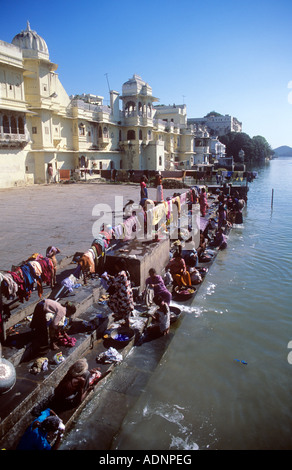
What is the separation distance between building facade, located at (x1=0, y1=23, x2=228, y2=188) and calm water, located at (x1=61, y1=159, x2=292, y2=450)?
21680mm

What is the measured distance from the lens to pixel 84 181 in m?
31.1

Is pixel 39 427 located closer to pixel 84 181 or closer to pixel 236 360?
pixel 236 360

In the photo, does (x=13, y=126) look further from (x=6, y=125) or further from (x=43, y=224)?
(x=43, y=224)

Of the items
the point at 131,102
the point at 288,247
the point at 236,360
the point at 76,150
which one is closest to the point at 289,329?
the point at 236,360

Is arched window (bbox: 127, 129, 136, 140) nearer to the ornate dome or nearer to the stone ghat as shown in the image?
the ornate dome

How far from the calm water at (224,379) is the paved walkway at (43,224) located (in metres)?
4.25

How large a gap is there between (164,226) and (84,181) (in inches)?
806

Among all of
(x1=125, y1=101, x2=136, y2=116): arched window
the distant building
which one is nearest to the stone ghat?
(x1=125, y1=101, x2=136, y2=116): arched window

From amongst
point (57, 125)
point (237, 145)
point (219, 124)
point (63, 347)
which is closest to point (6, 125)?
point (57, 125)

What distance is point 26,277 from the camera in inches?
230

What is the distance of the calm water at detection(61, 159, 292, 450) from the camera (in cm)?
447

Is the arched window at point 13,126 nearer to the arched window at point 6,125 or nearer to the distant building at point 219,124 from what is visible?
the arched window at point 6,125

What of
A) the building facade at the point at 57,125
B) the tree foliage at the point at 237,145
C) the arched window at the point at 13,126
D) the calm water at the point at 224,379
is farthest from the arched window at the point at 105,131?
the tree foliage at the point at 237,145

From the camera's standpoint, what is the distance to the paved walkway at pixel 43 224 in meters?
9.19
